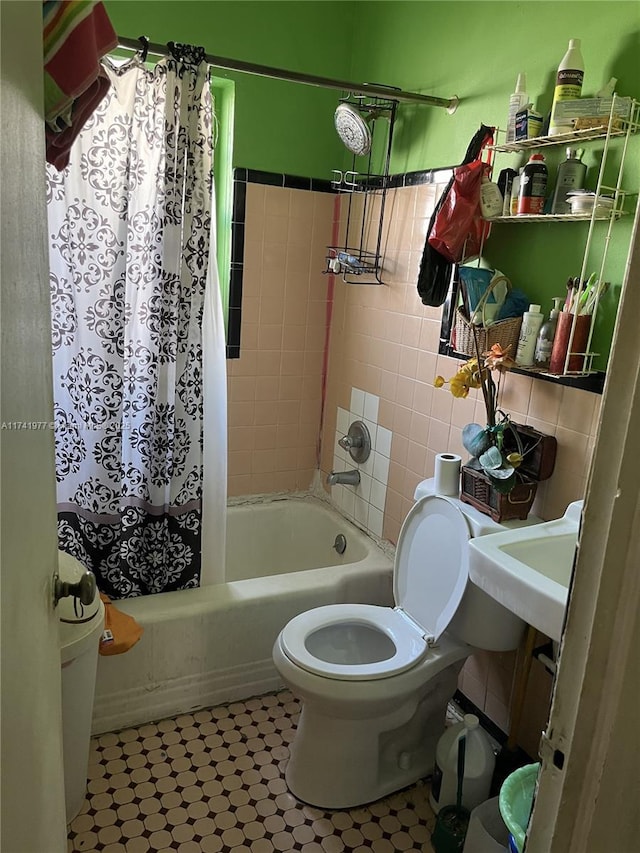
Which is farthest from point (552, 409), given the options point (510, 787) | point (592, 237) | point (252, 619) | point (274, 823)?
point (274, 823)

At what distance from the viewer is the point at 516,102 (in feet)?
6.30

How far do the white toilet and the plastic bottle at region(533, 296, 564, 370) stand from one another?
48 centimetres

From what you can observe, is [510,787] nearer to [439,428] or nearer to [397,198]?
[439,428]

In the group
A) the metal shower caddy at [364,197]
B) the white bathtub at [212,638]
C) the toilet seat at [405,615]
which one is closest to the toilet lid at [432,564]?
the toilet seat at [405,615]

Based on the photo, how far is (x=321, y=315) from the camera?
10.1ft

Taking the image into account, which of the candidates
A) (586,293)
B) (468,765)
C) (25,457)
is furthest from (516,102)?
(468,765)

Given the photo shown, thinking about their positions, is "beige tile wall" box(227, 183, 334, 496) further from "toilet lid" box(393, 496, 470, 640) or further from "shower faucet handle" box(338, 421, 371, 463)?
"toilet lid" box(393, 496, 470, 640)

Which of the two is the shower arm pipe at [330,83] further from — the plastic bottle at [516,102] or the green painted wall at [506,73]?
the plastic bottle at [516,102]

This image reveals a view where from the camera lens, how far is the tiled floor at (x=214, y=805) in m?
1.83

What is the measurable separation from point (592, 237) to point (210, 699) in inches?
75.7

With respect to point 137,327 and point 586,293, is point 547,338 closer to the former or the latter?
point 586,293

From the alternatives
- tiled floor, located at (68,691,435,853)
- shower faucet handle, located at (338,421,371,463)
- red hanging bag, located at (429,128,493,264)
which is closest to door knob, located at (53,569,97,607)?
tiled floor, located at (68,691,435,853)

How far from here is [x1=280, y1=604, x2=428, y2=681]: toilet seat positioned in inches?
73.5

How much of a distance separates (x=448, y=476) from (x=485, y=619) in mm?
445
